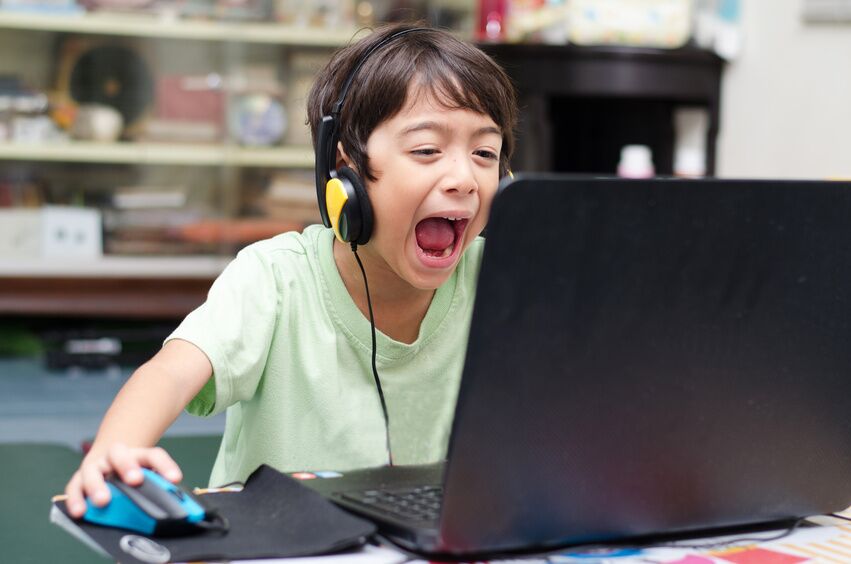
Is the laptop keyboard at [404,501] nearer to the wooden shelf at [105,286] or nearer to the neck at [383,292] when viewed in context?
the neck at [383,292]

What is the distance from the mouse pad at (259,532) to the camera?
594mm

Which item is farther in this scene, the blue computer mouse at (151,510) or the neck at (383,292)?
the neck at (383,292)

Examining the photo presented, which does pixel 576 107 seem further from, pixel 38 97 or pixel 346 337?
pixel 346 337

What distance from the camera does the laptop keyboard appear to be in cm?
65

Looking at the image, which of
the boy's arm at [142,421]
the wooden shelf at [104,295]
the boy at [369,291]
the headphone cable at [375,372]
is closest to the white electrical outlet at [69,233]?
the wooden shelf at [104,295]

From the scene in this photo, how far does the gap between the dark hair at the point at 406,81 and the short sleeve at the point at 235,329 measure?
0.13 m

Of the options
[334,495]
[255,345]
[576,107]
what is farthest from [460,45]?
[576,107]

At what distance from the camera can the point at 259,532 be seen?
2.07ft

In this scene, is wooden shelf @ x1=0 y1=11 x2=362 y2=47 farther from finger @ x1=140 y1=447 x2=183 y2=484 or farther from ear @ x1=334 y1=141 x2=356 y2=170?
finger @ x1=140 y1=447 x2=183 y2=484

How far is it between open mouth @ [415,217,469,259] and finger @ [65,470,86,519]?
1.26ft

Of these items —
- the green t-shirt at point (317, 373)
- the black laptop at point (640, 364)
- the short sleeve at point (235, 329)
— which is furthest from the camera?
the green t-shirt at point (317, 373)

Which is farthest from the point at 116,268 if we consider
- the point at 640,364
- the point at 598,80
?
the point at 640,364

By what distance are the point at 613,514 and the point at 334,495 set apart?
182 mm

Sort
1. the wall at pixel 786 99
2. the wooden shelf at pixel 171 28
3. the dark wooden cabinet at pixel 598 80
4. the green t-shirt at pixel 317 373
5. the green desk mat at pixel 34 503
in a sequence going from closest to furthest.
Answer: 1. the green t-shirt at pixel 317 373
2. the green desk mat at pixel 34 503
3. the wall at pixel 786 99
4. the dark wooden cabinet at pixel 598 80
5. the wooden shelf at pixel 171 28
